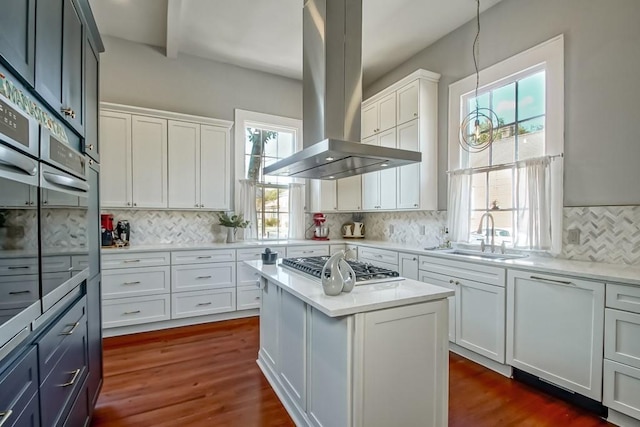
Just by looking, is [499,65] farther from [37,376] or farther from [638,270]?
[37,376]

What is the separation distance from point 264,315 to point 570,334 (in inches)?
85.9

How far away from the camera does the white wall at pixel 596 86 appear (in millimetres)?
2262

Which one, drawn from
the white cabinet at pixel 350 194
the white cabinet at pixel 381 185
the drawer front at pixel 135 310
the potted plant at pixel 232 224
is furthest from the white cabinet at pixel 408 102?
the drawer front at pixel 135 310

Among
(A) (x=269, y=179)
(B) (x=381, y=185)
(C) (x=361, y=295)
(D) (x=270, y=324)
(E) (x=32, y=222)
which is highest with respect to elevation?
(A) (x=269, y=179)

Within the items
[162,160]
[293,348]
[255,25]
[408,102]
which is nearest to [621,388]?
[293,348]

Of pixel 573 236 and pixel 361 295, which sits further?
pixel 573 236

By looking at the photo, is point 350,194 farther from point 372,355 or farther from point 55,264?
point 55,264

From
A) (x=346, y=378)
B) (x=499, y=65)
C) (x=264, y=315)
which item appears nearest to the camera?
(x=346, y=378)

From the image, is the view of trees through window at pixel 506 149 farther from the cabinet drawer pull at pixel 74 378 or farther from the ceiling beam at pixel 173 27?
the cabinet drawer pull at pixel 74 378

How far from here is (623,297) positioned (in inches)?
72.4

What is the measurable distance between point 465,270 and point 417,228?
139cm

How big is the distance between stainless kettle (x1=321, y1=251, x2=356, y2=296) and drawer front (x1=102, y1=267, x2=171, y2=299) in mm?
2542

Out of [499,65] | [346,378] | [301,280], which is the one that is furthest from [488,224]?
[346,378]

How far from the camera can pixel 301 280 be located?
6.40ft
